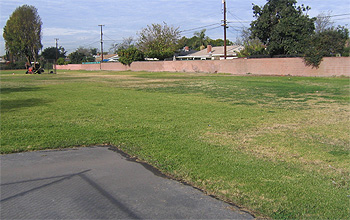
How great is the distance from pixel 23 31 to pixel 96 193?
90550 millimetres

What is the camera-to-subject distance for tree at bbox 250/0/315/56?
44.4m

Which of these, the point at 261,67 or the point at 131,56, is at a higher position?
the point at 131,56

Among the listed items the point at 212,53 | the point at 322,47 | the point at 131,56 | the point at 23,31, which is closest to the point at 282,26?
the point at 322,47

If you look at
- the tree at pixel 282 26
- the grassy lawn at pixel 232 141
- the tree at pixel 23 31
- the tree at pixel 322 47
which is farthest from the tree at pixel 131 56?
the grassy lawn at pixel 232 141

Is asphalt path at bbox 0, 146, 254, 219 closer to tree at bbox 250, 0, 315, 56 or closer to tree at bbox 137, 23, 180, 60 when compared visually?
tree at bbox 250, 0, 315, 56

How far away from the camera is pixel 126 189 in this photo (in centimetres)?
515

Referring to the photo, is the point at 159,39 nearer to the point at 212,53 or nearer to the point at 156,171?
the point at 212,53

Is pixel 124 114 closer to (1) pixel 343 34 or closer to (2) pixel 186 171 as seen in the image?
(2) pixel 186 171

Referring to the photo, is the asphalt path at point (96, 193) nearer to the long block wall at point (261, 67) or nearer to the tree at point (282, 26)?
the long block wall at point (261, 67)

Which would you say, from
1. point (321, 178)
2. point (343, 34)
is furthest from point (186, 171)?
point (343, 34)

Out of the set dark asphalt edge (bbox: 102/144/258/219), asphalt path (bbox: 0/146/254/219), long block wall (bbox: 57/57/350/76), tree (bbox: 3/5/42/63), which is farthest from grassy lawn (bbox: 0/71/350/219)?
tree (bbox: 3/5/42/63)

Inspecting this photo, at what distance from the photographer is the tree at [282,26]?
146 feet

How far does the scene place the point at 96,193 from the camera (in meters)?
4.98

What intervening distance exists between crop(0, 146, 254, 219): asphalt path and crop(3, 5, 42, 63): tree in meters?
85.2
